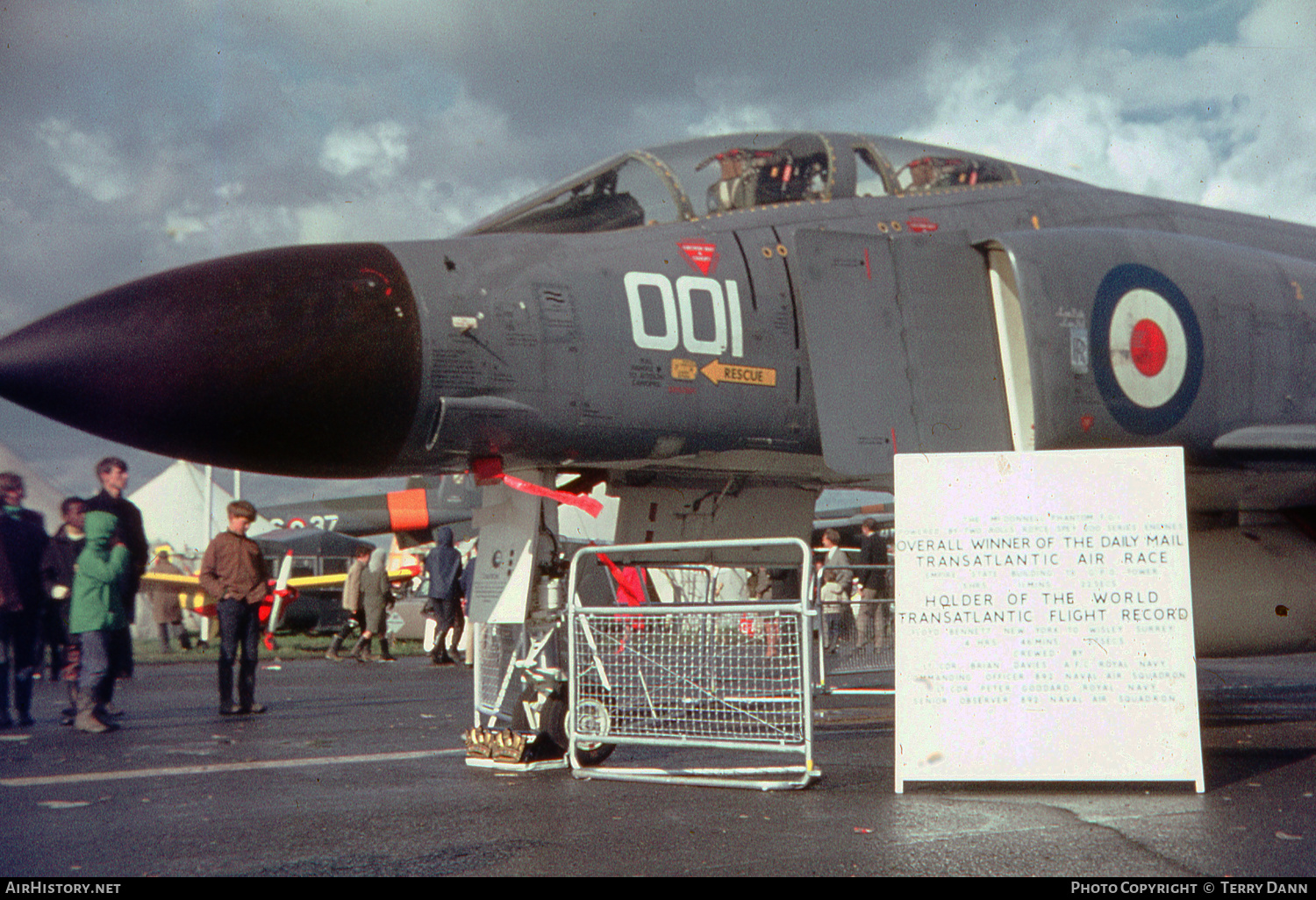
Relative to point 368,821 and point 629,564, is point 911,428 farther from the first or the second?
point 368,821

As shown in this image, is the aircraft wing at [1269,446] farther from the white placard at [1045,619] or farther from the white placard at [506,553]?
the white placard at [506,553]

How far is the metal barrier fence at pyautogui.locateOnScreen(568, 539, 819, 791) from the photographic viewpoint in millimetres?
5438

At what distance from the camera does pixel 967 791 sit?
509 centimetres

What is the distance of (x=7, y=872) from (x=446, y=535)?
11522mm

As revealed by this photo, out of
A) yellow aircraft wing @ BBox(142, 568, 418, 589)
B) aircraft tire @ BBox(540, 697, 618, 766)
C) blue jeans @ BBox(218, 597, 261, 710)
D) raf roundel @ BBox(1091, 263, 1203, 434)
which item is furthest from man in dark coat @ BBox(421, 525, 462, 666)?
raf roundel @ BBox(1091, 263, 1203, 434)

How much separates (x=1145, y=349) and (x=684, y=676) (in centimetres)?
295

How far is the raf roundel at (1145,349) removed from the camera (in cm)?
619

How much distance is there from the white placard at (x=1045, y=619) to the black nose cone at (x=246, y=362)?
2.28 metres

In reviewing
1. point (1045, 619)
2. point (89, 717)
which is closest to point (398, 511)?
point (89, 717)

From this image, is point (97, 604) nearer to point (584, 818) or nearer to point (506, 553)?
point (506, 553)

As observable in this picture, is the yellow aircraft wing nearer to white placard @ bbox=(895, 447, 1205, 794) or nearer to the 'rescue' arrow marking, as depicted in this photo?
the 'rescue' arrow marking

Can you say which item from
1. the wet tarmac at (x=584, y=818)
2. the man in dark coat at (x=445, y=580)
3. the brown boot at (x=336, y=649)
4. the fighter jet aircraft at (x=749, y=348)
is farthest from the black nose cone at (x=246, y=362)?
the brown boot at (x=336, y=649)

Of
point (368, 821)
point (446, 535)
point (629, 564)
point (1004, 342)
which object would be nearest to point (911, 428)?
point (1004, 342)

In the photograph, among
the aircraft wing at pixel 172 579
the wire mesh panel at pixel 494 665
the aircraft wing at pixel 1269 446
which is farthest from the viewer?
the aircraft wing at pixel 172 579
